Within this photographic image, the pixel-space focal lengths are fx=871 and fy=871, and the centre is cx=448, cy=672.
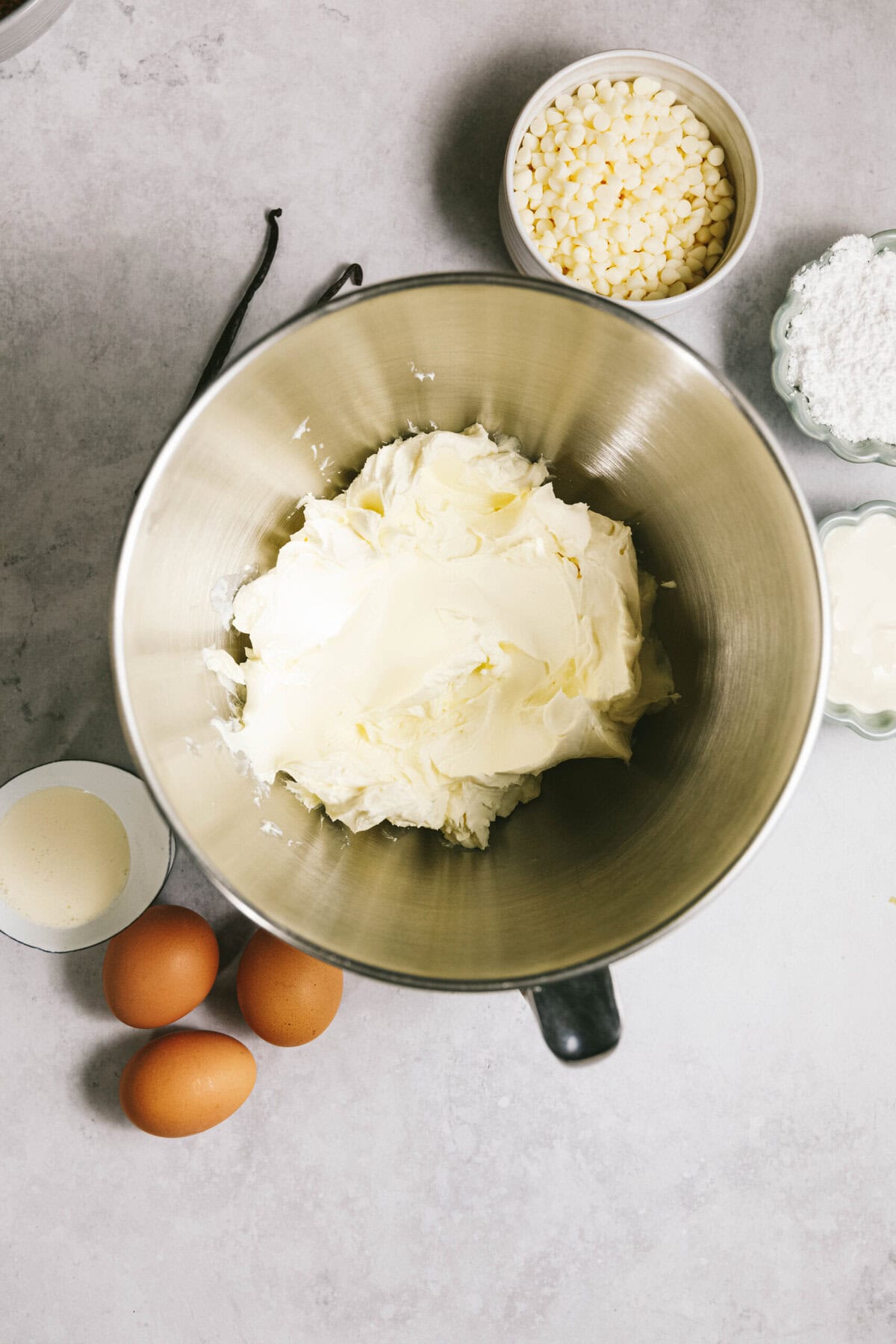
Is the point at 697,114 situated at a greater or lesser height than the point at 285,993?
greater

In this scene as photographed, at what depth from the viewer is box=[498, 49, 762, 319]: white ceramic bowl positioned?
0.94 m

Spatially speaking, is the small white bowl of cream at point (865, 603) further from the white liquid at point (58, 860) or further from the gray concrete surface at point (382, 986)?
the white liquid at point (58, 860)

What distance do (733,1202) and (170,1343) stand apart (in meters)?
0.70

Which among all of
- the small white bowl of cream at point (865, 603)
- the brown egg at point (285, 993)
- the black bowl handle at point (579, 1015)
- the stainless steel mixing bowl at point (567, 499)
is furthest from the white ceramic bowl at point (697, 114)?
the brown egg at point (285, 993)

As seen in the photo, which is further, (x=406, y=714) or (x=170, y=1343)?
(x=170, y=1343)

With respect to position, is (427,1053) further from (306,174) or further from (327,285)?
(306,174)

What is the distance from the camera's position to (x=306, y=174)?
103 centimetres

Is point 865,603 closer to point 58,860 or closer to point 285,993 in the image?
point 285,993

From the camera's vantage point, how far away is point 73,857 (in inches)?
38.8

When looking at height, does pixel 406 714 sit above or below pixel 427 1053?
above

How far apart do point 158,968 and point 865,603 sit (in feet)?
2.95

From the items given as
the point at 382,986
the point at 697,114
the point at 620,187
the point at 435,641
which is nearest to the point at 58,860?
the point at 382,986

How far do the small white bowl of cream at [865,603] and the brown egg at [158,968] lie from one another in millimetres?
779

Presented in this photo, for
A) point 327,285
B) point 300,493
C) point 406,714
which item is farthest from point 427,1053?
point 327,285
